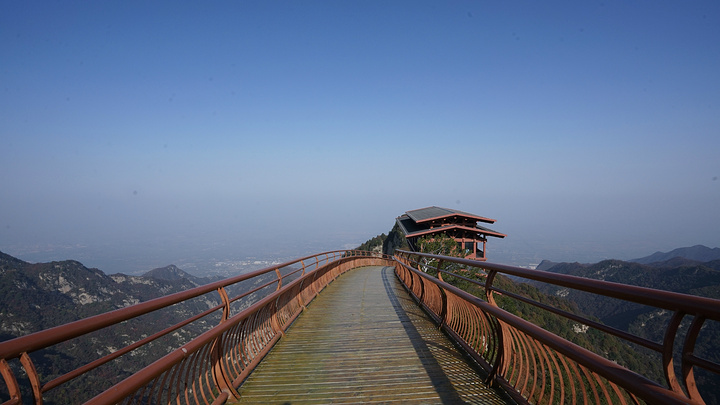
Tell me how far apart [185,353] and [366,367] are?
280 centimetres

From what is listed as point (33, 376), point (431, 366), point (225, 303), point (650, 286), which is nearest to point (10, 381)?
point (33, 376)

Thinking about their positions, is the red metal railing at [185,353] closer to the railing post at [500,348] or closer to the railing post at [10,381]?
the railing post at [10,381]

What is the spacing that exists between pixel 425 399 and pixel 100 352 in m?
60.1

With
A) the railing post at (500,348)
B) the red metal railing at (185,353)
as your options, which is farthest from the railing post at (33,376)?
the railing post at (500,348)

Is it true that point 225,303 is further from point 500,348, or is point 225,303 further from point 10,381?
point 500,348

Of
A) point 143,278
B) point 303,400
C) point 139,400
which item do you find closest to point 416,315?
point 303,400

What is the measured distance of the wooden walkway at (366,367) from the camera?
4.25m

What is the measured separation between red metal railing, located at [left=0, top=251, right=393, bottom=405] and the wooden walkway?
316 millimetres

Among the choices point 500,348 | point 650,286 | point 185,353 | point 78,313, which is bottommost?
point 650,286

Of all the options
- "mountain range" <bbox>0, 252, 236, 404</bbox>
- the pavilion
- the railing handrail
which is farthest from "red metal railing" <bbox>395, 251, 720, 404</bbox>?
"mountain range" <bbox>0, 252, 236, 404</bbox>

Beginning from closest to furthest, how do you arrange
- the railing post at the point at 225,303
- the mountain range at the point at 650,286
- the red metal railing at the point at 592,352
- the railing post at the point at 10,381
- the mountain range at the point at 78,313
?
the railing post at the point at 10,381 → the red metal railing at the point at 592,352 → the railing post at the point at 225,303 → the mountain range at the point at 78,313 → the mountain range at the point at 650,286

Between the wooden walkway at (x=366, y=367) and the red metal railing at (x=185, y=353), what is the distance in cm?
32

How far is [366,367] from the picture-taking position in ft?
17.0

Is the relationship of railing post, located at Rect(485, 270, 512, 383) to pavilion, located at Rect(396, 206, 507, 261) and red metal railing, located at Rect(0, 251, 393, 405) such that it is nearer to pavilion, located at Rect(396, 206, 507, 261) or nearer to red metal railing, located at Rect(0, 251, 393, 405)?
red metal railing, located at Rect(0, 251, 393, 405)
